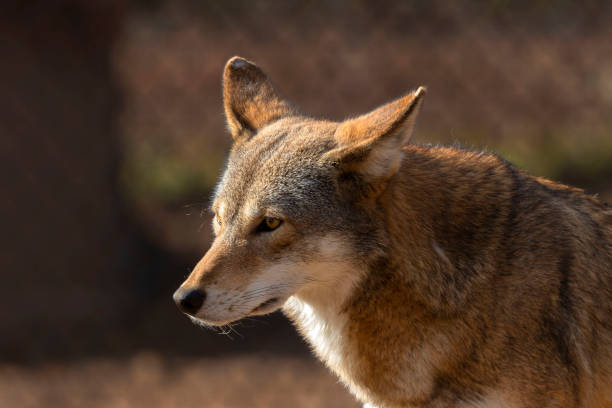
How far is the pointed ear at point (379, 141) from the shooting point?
3152 millimetres

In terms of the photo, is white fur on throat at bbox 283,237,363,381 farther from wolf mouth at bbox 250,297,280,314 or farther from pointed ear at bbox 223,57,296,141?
pointed ear at bbox 223,57,296,141

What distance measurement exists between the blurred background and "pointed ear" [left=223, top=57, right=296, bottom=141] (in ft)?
8.32

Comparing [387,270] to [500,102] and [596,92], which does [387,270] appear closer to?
[500,102]

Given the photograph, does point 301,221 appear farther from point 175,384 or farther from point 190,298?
point 175,384

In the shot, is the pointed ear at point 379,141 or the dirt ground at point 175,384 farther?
the dirt ground at point 175,384

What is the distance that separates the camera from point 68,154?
7340 mm

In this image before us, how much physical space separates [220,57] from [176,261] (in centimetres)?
199

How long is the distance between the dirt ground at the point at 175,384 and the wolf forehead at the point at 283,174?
3.01 m

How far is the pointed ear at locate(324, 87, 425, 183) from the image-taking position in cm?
315

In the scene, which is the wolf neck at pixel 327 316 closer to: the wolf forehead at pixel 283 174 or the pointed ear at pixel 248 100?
the wolf forehead at pixel 283 174

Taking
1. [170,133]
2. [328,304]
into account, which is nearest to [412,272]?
[328,304]

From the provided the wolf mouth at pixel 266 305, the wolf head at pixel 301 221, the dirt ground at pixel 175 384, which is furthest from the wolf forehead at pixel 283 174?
the dirt ground at pixel 175 384

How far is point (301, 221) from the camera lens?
331 cm

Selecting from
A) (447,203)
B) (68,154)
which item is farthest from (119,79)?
(447,203)
